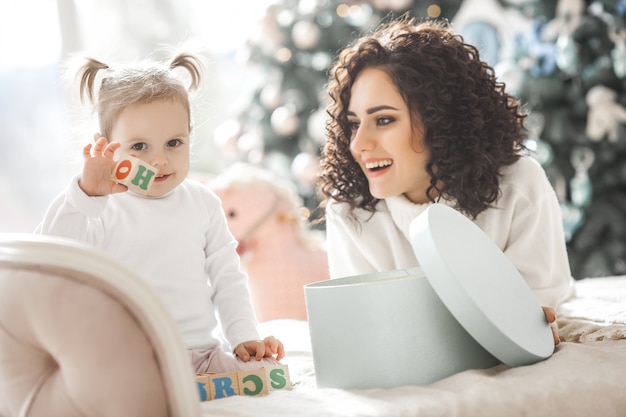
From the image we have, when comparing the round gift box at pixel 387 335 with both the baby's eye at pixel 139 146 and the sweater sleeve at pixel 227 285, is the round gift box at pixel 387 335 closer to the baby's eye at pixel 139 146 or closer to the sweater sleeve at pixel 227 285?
the sweater sleeve at pixel 227 285

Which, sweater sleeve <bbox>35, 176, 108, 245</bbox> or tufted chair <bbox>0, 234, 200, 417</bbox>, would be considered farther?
sweater sleeve <bbox>35, 176, 108, 245</bbox>

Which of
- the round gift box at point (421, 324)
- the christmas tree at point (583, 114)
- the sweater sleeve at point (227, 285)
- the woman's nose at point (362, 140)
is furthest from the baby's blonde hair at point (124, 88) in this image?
the christmas tree at point (583, 114)

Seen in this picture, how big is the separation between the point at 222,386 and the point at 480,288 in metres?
0.42

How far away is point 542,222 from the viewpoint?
1.64 m

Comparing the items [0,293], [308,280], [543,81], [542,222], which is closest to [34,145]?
[308,280]

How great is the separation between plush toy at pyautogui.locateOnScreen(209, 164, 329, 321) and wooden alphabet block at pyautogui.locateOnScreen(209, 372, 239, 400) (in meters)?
1.20

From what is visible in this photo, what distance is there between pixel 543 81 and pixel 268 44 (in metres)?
1.21

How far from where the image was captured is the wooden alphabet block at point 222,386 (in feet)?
3.75

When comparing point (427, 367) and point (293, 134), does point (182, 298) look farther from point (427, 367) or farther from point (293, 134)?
point (293, 134)

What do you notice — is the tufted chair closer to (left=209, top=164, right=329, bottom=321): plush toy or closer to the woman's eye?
the woman's eye

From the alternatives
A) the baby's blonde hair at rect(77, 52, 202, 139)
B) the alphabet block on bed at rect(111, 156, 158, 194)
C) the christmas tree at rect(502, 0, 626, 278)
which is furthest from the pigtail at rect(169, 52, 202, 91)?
the christmas tree at rect(502, 0, 626, 278)

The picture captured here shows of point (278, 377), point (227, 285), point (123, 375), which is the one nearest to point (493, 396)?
point (278, 377)

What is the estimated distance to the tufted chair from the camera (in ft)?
2.70

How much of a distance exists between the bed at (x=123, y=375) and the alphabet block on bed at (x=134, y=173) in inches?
16.8
